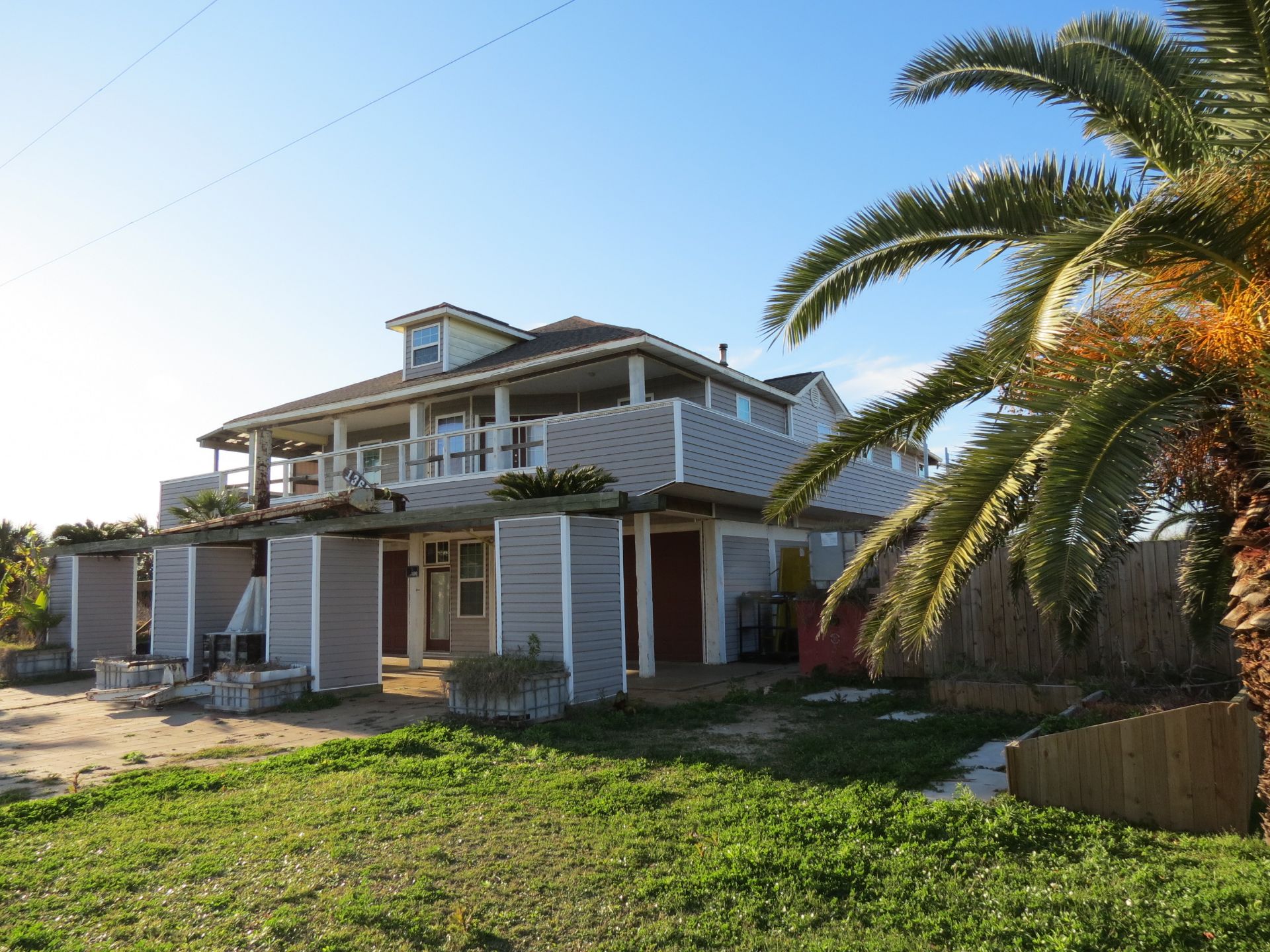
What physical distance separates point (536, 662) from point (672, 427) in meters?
5.06

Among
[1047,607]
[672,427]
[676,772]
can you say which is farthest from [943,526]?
[672,427]

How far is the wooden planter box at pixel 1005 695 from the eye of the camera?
902 cm

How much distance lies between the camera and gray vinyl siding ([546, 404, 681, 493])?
13805 mm

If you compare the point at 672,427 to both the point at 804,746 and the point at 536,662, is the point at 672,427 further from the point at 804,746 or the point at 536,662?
the point at 804,746

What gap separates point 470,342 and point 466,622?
20.5ft

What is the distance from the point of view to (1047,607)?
423cm

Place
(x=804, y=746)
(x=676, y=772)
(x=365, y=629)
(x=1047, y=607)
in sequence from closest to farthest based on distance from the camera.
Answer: (x=1047, y=607)
(x=676, y=772)
(x=804, y=746)
(x=365, y=629)

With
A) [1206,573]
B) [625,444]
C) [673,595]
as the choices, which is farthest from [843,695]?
[673,595]

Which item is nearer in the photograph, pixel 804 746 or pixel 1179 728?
pixel 1179 728

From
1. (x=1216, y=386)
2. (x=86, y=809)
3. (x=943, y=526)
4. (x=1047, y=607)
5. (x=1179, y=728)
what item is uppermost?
(x=1216, y=386)

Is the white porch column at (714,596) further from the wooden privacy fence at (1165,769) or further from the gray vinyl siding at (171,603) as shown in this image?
the wooden privacy fence at (1165,769)

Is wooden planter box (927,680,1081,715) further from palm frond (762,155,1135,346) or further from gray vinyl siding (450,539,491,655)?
gray vinyl siding (450,539,491,655)

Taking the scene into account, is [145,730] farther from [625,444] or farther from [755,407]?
[755,407]

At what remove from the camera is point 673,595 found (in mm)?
17328
